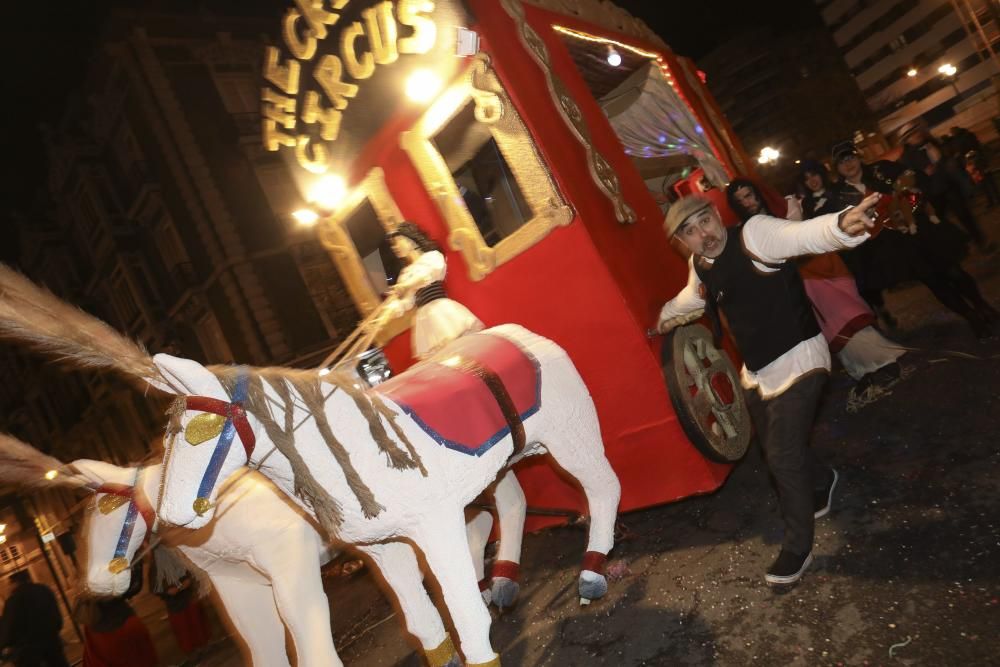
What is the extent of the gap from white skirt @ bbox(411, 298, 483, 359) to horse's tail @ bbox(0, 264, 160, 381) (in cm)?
216

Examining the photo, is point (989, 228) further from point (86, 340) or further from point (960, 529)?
point (86, 340)

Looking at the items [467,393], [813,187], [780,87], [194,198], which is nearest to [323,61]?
[467,393]

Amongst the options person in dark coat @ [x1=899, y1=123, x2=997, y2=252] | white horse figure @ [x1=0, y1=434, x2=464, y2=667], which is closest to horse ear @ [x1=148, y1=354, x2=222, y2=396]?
white horse figure @ [x1=0, y1=434, x2=464, y2=667]

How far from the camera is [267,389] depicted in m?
2.52

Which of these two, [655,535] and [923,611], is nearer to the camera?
[923,611]

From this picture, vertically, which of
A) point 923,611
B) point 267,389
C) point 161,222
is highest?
point 161,222

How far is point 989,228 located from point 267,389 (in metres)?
10.1

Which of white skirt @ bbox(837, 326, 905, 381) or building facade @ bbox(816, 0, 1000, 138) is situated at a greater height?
building facade @ bbox(816, 0, 1000, 138)

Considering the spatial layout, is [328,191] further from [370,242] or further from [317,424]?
[317,424]

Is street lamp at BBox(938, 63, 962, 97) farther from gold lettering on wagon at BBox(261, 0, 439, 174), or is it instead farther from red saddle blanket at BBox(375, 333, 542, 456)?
red saddle blanket at BBox(375, 333, 542, 456)

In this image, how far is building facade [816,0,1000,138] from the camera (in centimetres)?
3856

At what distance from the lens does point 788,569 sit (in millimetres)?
2764

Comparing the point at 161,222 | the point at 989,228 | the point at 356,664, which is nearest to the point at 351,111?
the point at 356,664

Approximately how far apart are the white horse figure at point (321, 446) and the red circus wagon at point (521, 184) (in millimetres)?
1178
